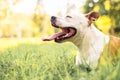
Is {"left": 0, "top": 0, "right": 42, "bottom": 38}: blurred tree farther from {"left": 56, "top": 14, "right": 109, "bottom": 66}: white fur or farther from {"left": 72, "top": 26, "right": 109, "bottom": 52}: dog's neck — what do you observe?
{"left": 72, "top": 26, "right": 109, "bottom": 52}: dog's neck

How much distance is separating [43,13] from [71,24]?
850 inches

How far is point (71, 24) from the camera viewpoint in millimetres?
4801

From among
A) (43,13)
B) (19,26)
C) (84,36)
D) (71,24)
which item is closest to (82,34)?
(84,36)

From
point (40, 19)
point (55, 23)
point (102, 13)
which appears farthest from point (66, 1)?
point (40, 19)

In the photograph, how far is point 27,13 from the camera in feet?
104

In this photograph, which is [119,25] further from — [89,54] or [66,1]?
[89,54]

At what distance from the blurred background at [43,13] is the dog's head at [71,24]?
0.78 ft

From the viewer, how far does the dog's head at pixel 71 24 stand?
15.5 feet

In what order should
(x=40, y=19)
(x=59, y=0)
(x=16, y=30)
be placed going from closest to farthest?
(x=59, y=0)
(x=40, y=19)
(x=16, y=30)

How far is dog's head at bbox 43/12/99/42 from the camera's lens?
471 centimetres

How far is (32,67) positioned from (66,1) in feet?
38.0

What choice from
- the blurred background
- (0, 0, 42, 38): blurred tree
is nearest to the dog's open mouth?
the blurred background

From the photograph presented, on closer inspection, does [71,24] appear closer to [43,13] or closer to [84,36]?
[84,36]

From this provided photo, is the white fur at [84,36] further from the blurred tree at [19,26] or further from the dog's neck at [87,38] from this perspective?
the blurred tree at [19,26]
